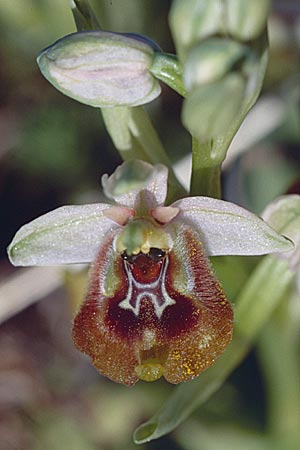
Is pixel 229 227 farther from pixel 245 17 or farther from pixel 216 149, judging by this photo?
pixel 245 17

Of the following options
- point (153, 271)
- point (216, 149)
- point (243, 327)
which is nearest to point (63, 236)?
point (153, 271)

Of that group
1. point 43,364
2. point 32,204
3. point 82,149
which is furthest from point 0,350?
point 82,149

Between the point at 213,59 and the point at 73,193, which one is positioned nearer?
the point at 213,59

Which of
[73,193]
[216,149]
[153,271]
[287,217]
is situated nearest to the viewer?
[216,149]

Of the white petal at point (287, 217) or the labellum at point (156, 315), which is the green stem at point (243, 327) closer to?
the white petal at point (287, 217)

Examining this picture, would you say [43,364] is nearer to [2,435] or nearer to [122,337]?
[2,435]

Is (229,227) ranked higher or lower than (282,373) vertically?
higher

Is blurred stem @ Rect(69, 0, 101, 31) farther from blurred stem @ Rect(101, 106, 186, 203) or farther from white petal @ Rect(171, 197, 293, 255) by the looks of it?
white petal @ Rect(171, 197, 293, 255)
